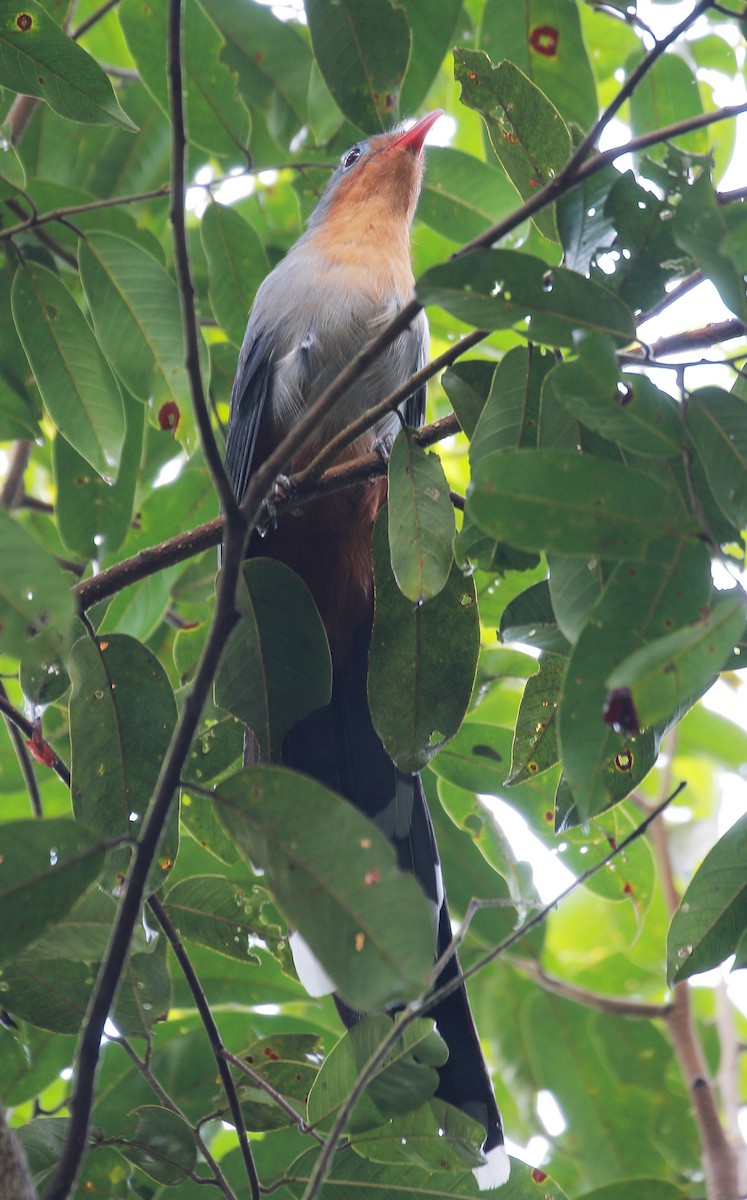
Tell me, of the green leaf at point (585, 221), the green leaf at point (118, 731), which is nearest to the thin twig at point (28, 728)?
the green leaf at point (118, 731)

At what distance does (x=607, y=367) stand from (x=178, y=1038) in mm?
1816

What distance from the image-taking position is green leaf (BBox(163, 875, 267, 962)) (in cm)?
215

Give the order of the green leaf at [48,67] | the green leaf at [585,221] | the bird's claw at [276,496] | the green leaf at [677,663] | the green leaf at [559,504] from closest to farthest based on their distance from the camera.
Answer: the green leaf at [677,663] < the green leaf at [559,504] < the green leaf at [585,221] < the green leaf at [48,67] < the bird's claw at [276,496]

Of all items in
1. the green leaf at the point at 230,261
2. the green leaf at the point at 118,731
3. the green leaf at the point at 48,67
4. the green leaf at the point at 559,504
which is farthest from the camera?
the green leaf at the point at 230,261

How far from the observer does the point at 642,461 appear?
157cm

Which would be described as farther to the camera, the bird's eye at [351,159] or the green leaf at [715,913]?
the bird's eye at [351,159]

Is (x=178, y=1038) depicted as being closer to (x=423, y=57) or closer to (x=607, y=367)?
(x=607, y=367)

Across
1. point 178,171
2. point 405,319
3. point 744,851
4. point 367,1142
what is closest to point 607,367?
point 405,319

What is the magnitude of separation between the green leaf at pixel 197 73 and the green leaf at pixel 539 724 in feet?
5.24

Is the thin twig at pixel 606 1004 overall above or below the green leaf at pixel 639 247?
below

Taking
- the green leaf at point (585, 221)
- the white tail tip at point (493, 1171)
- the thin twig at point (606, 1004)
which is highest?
the green leaf at point (585, 221)

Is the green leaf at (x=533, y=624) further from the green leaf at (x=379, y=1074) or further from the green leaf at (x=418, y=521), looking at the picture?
the green leaf at (x=379, y=1074)

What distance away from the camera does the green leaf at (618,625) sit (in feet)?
4.22

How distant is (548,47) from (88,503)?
1.49m
